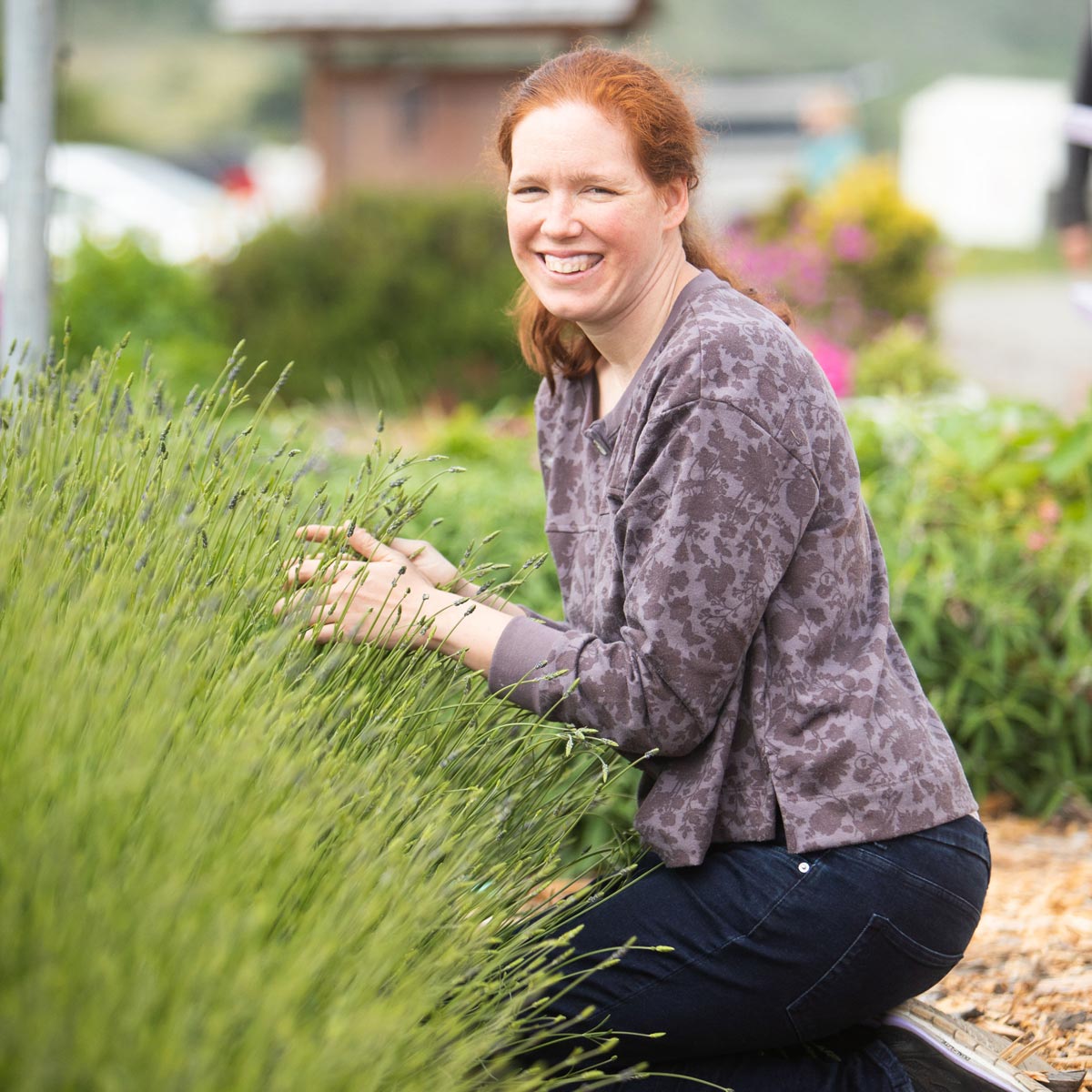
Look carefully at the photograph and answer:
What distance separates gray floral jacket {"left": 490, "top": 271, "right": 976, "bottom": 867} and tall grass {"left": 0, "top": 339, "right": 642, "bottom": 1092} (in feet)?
0.44

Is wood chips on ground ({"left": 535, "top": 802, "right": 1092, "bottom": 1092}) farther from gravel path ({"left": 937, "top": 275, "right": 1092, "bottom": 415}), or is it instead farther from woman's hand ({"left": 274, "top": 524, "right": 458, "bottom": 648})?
gravel path ({"left": 937, "top": 275, "right": 1092, "bottom": 415})

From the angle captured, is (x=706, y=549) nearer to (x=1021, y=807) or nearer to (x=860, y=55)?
(x=1021, y=807)

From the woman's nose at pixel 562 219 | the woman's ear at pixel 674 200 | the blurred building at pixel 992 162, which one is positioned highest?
the blurred building at pixel 992 162

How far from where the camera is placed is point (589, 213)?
2223 mm

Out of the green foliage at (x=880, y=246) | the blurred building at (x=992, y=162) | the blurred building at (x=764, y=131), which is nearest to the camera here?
the green foliage at (x=880, y=246)

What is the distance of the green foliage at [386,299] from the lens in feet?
30.6

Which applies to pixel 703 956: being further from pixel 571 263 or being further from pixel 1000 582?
pixel 1000 582

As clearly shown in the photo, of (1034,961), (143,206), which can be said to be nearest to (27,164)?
(1034,961)

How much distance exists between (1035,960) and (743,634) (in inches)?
48.6

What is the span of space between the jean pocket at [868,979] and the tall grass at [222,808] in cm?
36

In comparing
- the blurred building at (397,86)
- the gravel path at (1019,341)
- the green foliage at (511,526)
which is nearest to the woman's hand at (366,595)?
the green foliage at (511,526)

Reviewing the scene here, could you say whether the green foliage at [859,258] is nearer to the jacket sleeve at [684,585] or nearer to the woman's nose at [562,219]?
the woman's nose at [562,219]

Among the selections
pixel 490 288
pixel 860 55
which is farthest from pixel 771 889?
pixel 860 55

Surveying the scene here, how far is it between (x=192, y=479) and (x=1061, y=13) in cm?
12562
